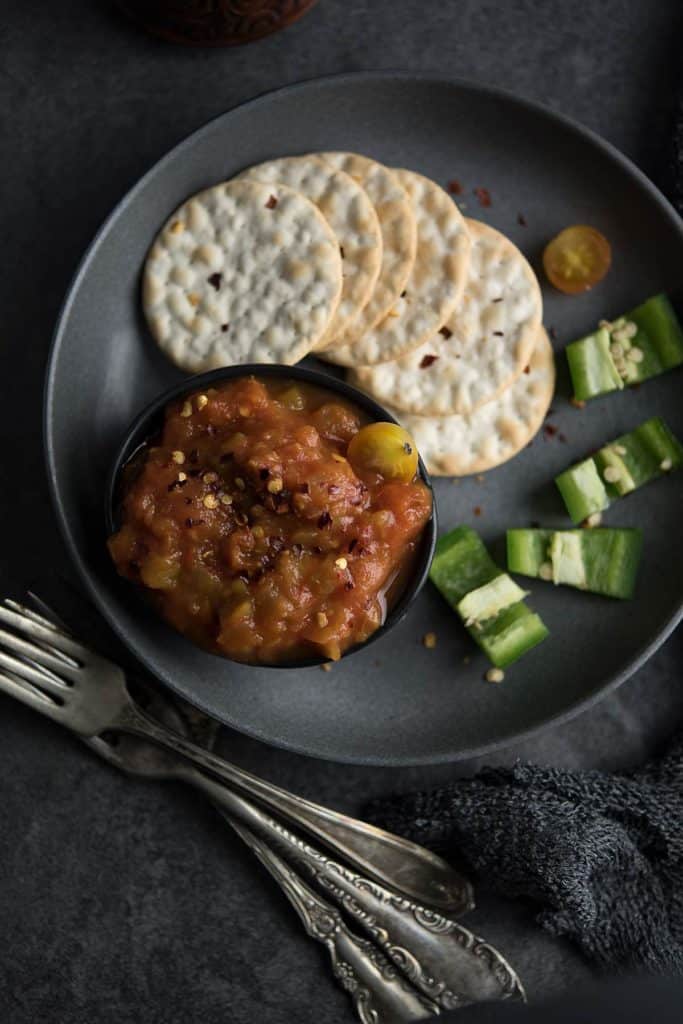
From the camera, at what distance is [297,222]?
280cm

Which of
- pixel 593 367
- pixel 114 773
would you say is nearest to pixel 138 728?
pixel 114 773

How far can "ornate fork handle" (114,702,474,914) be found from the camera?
2787mm

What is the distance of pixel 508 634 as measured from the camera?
2.86m

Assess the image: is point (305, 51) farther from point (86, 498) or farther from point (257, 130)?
point (86, 498)

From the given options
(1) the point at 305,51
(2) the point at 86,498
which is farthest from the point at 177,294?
(1) the point at 305,51

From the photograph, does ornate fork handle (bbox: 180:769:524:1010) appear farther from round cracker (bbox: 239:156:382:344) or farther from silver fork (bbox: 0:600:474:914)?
round cracker (bbox: 239:156:382:344)

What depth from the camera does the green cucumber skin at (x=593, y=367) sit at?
291 cm

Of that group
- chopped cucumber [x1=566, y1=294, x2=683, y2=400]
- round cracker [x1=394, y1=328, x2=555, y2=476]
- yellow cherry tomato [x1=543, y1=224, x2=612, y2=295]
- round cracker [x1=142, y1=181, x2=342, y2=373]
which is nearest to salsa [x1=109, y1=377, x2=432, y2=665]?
round cracker [x1=142, y1=181, x2=342, y2=373]

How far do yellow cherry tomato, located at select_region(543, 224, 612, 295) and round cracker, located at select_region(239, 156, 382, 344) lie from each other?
1.49ft

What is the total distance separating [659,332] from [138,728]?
5.17 feet

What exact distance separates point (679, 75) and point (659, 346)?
721 millimetres

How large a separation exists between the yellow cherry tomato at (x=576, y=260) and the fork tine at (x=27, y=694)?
62.2 inches

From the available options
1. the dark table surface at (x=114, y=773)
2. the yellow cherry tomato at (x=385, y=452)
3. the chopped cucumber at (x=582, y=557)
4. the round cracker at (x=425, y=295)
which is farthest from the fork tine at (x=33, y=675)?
the chopped cucumber at (x=582, y=557)

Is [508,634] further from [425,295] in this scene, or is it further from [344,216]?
[344,216]
